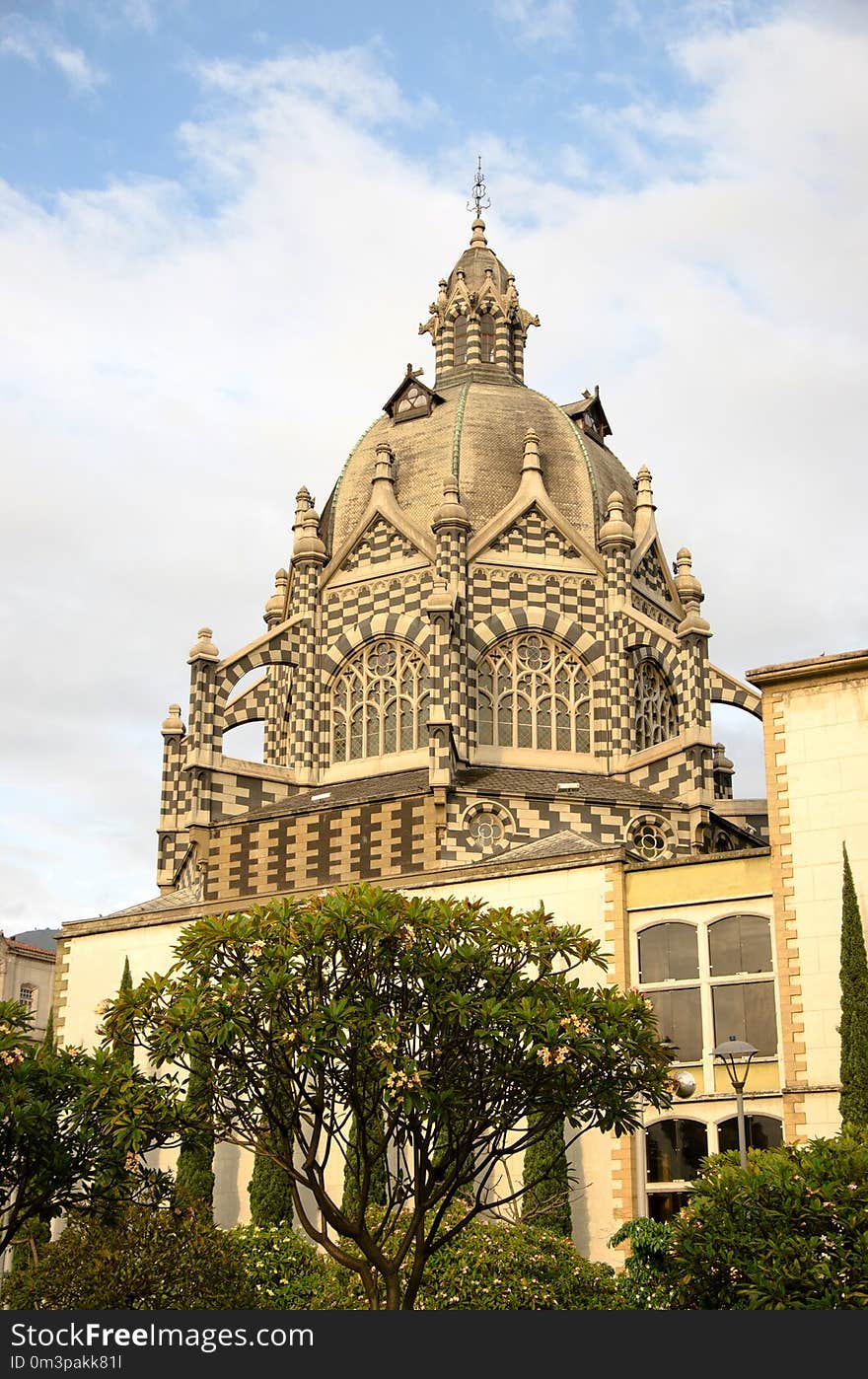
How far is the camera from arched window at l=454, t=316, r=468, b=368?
217 ft

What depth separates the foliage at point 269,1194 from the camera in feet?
134

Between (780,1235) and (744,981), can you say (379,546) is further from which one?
(780,1235)

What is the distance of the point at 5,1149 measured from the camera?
28.1 m

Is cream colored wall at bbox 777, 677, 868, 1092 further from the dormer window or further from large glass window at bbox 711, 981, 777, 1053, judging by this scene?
the dormer window

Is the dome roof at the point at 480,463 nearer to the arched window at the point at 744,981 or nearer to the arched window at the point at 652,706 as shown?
the arched window at the point at 652,706

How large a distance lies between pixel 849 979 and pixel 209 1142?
44.8 feet

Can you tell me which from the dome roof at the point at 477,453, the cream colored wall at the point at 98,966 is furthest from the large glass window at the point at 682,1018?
the dome roof at the point at 477,453

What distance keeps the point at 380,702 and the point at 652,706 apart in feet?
29.8

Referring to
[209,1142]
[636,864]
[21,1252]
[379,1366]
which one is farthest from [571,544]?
[379,1366]

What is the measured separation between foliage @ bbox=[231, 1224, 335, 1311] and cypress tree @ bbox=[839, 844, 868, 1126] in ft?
35.6

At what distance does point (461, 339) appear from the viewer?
6681 centimetres

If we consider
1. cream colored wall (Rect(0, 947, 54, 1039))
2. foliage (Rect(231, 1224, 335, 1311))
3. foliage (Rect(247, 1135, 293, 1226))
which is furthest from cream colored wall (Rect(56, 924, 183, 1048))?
cream colored wall (Rect(0, 947, 54, 1039))

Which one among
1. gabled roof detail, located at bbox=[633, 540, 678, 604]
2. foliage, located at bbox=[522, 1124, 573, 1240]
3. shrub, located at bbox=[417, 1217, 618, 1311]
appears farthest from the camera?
gabled roof detail, located at bbox=[633, 540, 678, 604]

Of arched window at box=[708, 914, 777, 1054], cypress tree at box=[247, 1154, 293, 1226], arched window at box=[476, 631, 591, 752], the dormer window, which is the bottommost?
cypress tree at box=[247, 1154, 293, 1226]
